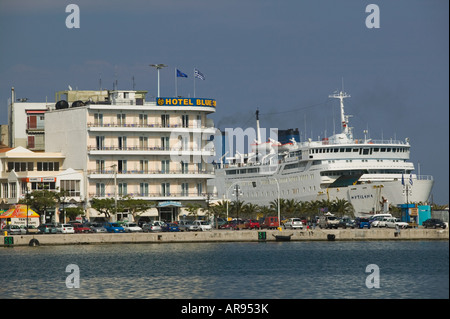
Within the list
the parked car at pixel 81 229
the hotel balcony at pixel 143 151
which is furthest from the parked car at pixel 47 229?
the hotel balcony at pixel 143 151

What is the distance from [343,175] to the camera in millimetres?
120062

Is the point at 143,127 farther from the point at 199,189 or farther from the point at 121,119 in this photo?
the point at 199,189

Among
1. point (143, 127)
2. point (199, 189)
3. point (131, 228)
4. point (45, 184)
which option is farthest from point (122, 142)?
point (131, 228)

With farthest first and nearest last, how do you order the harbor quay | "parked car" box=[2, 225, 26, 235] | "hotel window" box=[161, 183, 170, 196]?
"hotel window" box=[161, 183, 170, 196], "parked car" box=[2, 225, 26, 235], the harbor quay

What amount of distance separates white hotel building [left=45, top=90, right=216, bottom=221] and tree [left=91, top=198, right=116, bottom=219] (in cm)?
441

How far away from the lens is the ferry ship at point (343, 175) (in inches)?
4380

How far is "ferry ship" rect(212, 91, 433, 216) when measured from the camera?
4380 inches

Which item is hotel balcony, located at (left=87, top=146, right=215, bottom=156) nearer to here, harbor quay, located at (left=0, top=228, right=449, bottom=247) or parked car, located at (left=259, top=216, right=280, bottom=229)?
parked car, located at (left=259, top=216, right=280, bottom=229)

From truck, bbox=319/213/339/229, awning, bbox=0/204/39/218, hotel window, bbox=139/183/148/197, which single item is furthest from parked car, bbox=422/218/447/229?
awning, bbox=0/204/39/218

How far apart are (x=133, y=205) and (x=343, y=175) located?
3369 centimetres

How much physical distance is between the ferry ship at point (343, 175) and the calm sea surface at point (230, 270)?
30.3 meters

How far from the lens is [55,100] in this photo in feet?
434

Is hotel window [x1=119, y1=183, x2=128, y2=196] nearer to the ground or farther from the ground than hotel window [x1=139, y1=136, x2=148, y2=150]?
nearer to the ground

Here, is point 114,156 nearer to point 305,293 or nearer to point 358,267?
point 358,267
